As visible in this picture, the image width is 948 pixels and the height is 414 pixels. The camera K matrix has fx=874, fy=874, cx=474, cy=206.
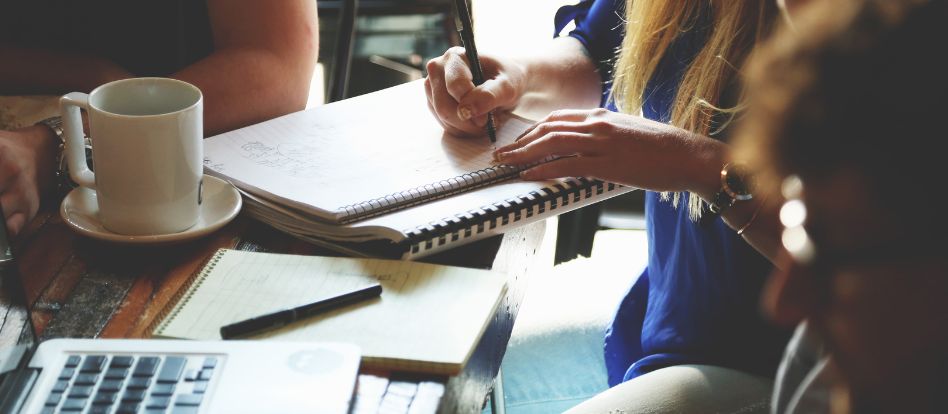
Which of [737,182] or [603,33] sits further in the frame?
[603,33]

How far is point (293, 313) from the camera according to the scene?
2.30 ft

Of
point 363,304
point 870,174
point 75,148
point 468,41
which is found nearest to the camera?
point 870,174

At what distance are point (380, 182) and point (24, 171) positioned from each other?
0.35 m

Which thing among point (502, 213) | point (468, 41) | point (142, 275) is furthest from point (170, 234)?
point (468, 41)

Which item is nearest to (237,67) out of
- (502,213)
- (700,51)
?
(502,213)

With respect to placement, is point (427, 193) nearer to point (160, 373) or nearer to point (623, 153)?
point (623, 153)

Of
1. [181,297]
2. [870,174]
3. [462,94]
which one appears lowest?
[181,297]

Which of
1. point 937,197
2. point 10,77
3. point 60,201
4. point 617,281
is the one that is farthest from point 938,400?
point 10,77

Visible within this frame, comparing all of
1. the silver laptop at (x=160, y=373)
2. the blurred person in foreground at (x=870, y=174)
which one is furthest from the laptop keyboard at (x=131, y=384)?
the blurred person in foreground at (x=870, y=174)

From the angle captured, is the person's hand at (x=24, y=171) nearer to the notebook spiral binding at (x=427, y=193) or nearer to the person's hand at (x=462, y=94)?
the notebook spiral binding at (x=427, y=193)

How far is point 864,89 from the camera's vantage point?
334 millimetres

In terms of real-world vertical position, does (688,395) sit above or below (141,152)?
below

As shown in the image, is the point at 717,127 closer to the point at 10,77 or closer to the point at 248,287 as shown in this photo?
the point at 248,287

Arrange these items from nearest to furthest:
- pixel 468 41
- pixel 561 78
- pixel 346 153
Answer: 1. pixel 346 153
2. pixel 468 41
3. pixel 561 78
